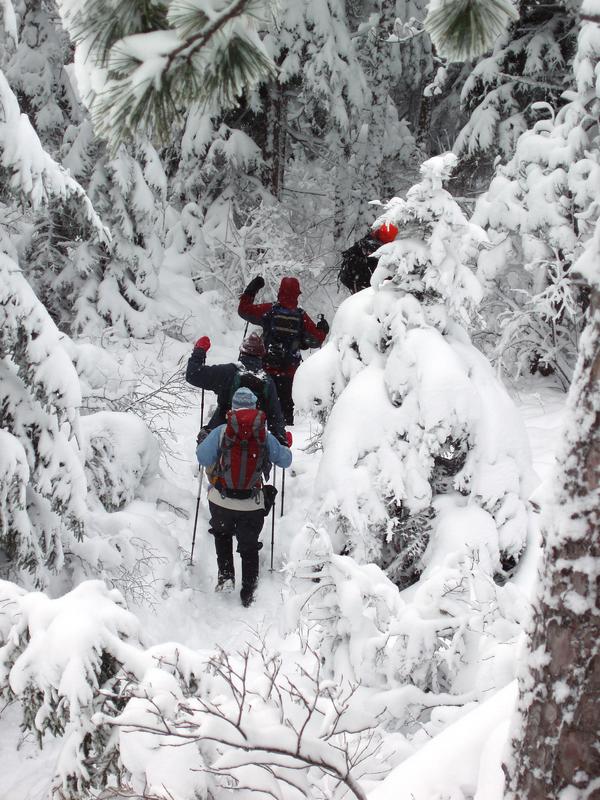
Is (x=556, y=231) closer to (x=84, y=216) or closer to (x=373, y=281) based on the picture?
(x=373, y=281)

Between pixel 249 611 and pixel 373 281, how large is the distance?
3.62m

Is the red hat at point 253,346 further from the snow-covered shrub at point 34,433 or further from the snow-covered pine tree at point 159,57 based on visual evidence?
the snow-covered pine tree at point 159,57

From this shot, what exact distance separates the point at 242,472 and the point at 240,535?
779mm

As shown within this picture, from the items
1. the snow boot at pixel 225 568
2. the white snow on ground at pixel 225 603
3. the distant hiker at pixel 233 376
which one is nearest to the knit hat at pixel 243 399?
the distant hiker at pixel 233 376

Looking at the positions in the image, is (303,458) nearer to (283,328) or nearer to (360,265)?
(283,328)

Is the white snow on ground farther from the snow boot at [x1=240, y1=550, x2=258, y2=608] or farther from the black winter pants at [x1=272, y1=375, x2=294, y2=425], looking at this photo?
the black winter pants at [x1=272, y1=375, x2=294, y2=425]

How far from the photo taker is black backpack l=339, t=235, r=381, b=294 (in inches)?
336

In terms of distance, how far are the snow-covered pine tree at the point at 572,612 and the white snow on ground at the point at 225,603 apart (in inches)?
10.9

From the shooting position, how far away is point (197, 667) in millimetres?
3557

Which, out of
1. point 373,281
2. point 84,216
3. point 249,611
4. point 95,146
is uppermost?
point 95,146

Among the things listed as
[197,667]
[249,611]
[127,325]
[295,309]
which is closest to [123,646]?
[197,667]

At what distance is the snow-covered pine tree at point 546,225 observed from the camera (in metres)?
9.22

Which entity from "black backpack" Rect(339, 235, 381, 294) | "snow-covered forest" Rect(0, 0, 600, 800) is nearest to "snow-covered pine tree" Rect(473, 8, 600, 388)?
"snow-covered forest" Rect(0, 0, 600, 800)

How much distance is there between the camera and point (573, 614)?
1.67 metres
